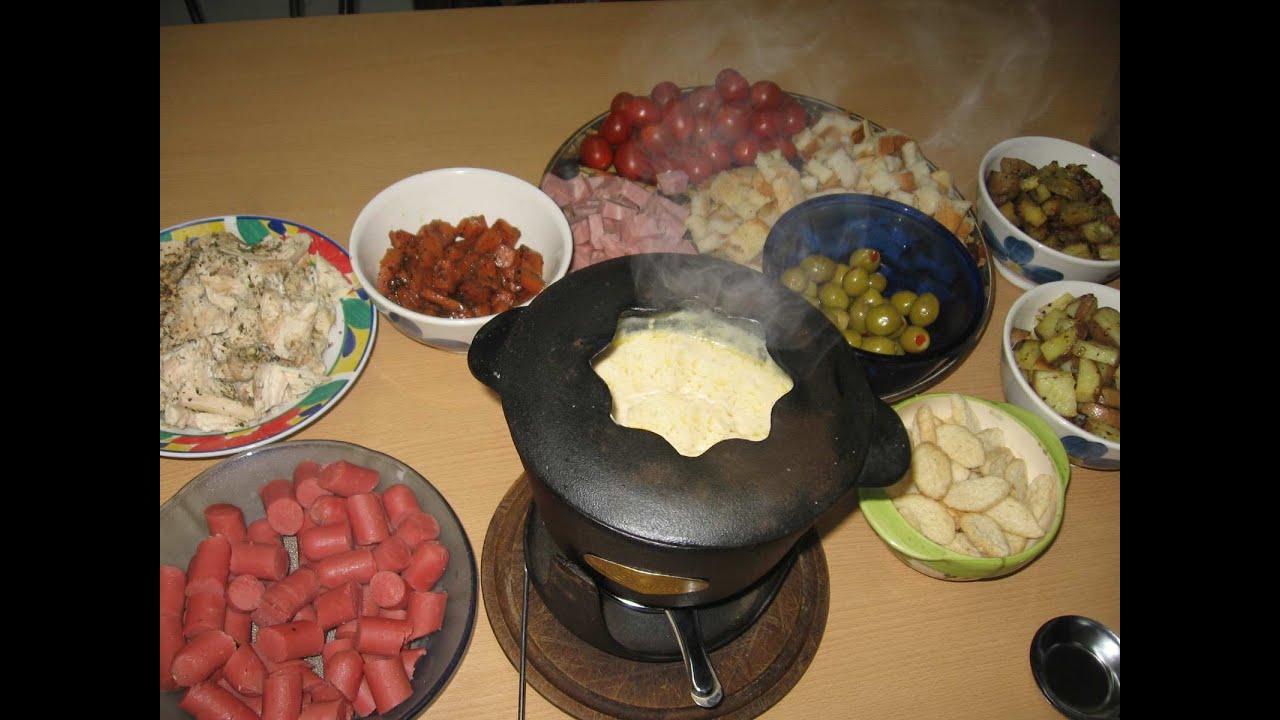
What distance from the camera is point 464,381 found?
147 centimetres

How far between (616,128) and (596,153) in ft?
0.29

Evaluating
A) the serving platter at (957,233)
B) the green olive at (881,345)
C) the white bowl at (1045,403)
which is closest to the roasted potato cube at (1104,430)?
the white bowl at (1045,403)

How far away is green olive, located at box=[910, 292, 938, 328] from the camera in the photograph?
1435 mm

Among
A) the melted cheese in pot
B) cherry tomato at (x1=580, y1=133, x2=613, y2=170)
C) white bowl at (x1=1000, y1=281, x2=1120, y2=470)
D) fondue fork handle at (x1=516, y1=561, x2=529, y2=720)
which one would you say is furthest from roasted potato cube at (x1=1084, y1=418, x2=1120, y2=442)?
cherry tomato at (x1=580, y1=133, x2=613, y2=170)

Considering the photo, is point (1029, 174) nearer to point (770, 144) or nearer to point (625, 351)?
point (770, 144)

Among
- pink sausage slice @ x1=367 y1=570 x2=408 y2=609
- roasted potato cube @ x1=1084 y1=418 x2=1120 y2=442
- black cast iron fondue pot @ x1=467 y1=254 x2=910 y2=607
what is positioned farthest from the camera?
roasted potato cube @ x1=1084 y1=418 x2=1120 y2=442

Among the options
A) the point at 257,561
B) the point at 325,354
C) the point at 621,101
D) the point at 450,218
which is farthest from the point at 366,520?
the point at 621,101

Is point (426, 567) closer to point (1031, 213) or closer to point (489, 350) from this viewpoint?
point (489, 350)

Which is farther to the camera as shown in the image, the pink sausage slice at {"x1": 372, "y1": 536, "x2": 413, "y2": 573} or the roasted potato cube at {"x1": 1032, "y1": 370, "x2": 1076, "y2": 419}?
the roasted potato cube at {"x1": 1032, "y1": 370, "x2": 1076, "y2": 419}

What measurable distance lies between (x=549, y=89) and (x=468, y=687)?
1.58 metres

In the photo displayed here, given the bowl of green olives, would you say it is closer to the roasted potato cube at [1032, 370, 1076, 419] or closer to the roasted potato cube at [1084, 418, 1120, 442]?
the roasted potato cube at [1032, 370, 1076, 419]

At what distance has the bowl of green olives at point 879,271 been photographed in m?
1.40

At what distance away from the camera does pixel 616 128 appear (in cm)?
172

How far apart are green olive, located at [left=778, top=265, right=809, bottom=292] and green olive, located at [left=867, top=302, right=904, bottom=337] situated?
14cm
